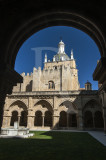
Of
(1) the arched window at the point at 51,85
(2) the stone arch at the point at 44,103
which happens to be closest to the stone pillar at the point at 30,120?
(2) the stone arch at the point at 44,103

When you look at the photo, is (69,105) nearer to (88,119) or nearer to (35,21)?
(88,119)

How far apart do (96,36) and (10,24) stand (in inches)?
82.4

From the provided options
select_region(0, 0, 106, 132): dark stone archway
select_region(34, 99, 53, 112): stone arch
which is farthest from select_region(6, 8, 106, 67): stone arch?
select_region(34, 99, 53, 112): stone arch

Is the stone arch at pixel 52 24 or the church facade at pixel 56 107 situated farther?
the church facade at pixel 56 107

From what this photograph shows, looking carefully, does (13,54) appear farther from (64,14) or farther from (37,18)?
(64,14)

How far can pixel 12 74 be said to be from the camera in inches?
130

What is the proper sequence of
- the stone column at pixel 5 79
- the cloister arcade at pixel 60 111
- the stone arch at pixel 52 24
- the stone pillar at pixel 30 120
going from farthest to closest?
the stone pillar at pixel 30 120, the cloister arcade at pixel 60 111, the stone arch at pixel 52 24, the stone column at pixel 5 79

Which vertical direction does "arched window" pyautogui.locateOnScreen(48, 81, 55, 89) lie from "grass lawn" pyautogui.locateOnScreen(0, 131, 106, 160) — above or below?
above

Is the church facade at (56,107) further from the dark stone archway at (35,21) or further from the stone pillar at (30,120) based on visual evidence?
the dark stone archway at (35,21)

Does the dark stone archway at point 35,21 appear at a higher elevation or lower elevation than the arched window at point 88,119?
higher

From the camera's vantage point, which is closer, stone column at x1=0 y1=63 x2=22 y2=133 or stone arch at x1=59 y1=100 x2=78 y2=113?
stone column at x1=0 y1=63 x2=22 y2=133

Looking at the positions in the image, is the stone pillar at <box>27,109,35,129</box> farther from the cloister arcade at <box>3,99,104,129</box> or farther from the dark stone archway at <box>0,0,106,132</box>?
the dark stone archway at <box>0,0,106,132</box>

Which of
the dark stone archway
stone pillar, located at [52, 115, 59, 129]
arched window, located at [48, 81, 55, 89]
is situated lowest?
stone pillar, located at [52, 115, 59, 129]

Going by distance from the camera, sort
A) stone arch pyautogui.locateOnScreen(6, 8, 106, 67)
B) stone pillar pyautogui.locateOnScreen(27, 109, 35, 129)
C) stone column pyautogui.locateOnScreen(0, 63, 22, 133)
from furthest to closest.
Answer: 1. stone pillar pyautogui.locateOnScreen(27, 109, 35, 129)
2. stone arch pyautogui.locateOnScreen(6, 8, 106, 67)
3. stone column pyautogui.locateOnScreen(0, 63, 22, 133)
